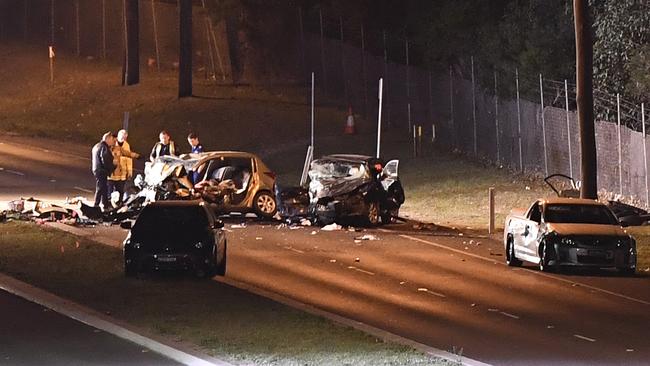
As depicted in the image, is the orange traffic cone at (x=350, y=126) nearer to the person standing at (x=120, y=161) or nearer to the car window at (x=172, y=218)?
the person standing at (x=120, y=161)

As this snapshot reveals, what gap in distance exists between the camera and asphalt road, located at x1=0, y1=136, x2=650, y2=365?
16.5m

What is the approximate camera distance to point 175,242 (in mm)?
22109

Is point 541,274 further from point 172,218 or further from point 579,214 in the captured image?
point 172,218

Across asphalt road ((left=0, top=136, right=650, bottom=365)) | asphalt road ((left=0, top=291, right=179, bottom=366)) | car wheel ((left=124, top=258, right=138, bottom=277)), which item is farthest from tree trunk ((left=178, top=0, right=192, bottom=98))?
asphalt road ((left=0, top=291, right=179, bottom=366))

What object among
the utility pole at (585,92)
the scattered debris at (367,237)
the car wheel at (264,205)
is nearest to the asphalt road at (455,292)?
the scattered debris at (367,237)

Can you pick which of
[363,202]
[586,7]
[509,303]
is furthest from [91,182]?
[509,303]

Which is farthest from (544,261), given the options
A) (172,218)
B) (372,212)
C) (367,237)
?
(372,212)

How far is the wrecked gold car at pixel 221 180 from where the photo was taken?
1190 inches

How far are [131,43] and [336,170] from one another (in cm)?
3218

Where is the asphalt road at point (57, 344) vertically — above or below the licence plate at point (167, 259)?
below

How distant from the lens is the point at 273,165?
4644cm

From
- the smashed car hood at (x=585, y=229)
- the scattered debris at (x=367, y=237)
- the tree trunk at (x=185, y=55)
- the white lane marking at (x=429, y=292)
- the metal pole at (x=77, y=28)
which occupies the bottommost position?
the white lane marking at (x=429, y=292)

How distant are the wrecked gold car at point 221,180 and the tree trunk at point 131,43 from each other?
101 ft

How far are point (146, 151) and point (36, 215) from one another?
758 inches
